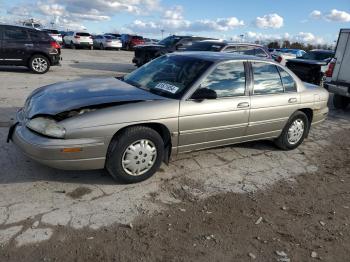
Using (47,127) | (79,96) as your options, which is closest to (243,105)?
(79,96)

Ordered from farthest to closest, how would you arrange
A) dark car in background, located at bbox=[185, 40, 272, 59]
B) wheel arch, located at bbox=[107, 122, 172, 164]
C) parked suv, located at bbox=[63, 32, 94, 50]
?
parked suv, located at bbox=[63, 32, 94, 50] → dark car in background, located at bbox=[185, 40, 272, 59] → wheel arch, located at bbox=[107, 122, 172, 164]

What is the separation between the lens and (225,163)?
5.36 m

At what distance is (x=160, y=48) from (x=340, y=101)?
8427 millimetres

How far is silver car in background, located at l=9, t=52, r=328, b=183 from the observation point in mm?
3920

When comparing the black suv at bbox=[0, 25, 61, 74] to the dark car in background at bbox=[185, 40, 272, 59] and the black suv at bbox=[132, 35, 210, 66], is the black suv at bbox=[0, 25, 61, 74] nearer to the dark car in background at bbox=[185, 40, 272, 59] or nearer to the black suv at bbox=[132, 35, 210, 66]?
the black suv at bbox=[132, 35, 210, 66]

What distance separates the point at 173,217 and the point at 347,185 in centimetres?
272

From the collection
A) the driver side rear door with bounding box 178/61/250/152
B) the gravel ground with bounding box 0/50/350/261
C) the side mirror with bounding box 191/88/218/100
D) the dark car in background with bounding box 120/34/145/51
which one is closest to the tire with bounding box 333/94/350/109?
the gravel ground with bounding box 0/50/350/261

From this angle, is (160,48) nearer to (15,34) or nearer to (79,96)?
(15,34)

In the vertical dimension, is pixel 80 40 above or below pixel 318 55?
below

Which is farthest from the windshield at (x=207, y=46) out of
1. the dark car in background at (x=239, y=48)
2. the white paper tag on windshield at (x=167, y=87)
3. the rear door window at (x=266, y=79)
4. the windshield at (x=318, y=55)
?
the white paper tag on windshield at (x=167, y=87)

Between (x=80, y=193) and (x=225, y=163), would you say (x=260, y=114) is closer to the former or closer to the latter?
(x=225, y=163)

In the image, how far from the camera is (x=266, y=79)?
5480mm

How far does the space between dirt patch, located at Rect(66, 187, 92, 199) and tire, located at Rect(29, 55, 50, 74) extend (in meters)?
9.86

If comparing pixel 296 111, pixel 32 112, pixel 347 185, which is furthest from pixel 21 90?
pixel 347 185
